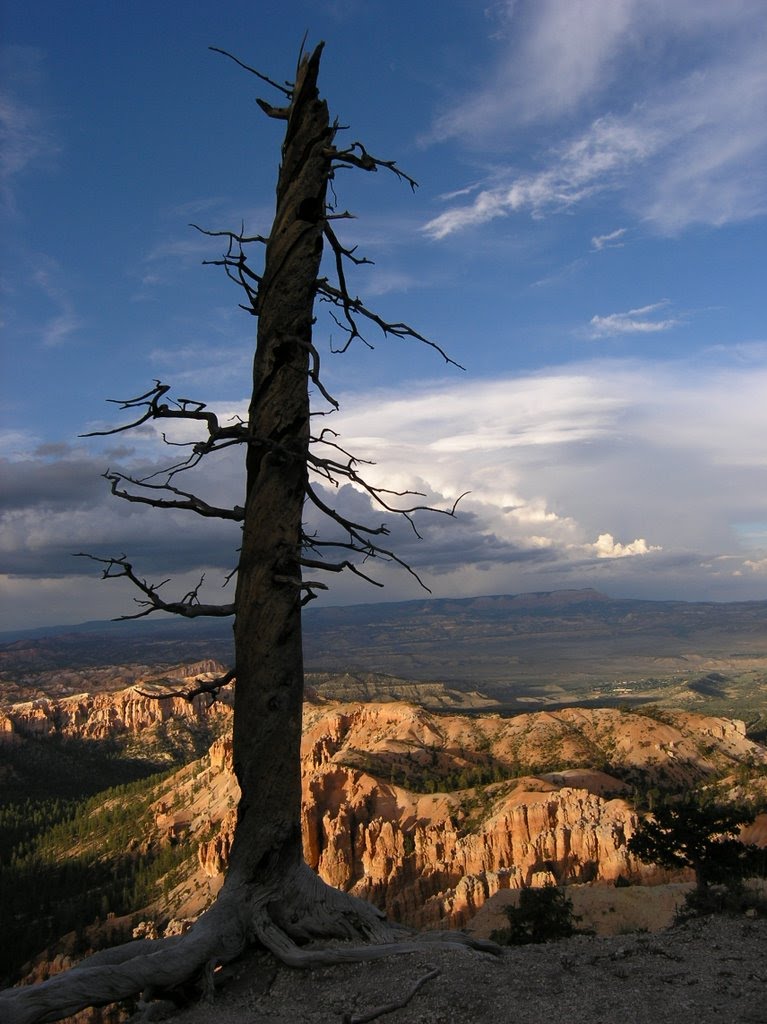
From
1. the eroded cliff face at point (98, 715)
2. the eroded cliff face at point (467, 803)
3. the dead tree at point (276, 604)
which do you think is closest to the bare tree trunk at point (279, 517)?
the dead tree at point (276, 604)

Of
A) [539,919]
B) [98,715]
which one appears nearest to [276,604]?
[539,919]

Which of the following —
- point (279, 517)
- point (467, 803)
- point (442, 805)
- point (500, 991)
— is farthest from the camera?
point (442, 805)

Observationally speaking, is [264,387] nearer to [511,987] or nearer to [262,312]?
[262,312]

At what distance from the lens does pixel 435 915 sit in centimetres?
4362

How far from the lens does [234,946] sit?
4.90 m

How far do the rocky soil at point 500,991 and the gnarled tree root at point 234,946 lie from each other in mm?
143

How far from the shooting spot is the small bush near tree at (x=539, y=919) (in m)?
20.2

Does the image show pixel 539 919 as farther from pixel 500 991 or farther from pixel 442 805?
pixel 442 805

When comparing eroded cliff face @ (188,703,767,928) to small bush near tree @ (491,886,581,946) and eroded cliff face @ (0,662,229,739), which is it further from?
eroded cliff face @ (0,662,229,739)

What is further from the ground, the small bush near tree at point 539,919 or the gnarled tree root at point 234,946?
the gnarled tree root at point 234,946

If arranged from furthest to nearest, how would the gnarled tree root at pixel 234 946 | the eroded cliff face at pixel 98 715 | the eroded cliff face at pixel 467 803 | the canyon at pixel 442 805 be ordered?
the eroded cliff face at pixel 98 715
the canyon at pixel 442 805
the eroded cliff face at pixel 467 803
the gnarled tree root at pixel 234 946

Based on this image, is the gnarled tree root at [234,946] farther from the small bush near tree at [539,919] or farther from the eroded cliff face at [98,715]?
the eroded cliff face at [98,715]

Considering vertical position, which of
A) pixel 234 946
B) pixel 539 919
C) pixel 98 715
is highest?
pixel 234 946

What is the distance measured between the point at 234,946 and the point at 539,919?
21346 mm
